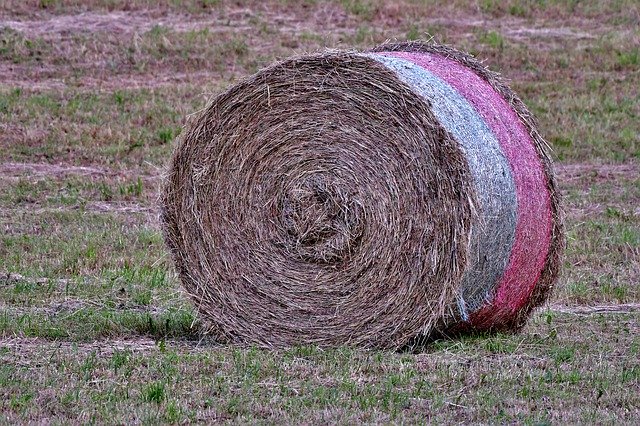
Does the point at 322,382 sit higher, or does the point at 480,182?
the point at 480,182

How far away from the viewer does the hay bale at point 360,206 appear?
7980 mm

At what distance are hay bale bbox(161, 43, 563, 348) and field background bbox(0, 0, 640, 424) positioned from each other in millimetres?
298

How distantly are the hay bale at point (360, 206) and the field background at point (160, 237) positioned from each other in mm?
298

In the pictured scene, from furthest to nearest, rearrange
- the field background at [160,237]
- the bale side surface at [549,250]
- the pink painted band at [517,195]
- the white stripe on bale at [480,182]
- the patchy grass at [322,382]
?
the bale side surface at [549,250]
the pink painted band at [517,195]
the white stripe on bale at [480,182]
the field background at [160,237]
the patchy grass at [322,382]

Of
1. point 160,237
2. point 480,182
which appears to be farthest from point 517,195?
point 160,237

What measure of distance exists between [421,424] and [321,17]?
52.0 ft

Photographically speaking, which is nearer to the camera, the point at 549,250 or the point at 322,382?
the point at 322,382

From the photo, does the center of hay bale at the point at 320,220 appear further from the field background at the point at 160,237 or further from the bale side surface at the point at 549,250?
Answer: the bale side surface at the point at 549,250

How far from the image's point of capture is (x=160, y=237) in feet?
39.0

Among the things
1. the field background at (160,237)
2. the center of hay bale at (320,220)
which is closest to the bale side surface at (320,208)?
the center of hay bale at (320,220)

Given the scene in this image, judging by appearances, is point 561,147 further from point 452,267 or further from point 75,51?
point 452,267

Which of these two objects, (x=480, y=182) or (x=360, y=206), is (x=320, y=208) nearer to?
(x=360, y=206)

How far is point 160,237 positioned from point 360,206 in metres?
4.07

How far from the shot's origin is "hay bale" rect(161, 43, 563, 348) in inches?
314
